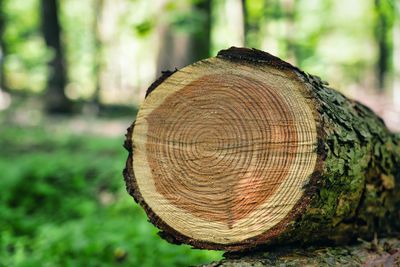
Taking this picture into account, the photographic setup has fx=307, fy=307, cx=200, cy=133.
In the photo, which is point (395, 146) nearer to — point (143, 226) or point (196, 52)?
point (143, 226)

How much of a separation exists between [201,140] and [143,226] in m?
1.96

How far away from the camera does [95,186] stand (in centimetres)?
405

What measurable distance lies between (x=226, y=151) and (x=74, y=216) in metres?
2.88

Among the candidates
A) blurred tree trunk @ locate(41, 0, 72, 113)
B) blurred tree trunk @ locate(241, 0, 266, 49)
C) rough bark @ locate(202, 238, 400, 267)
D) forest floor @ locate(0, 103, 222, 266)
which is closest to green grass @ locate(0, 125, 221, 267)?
forest floor @ locate(0, 103, 222, 266)

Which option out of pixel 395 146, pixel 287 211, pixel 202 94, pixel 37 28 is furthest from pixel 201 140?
pixel 37 28

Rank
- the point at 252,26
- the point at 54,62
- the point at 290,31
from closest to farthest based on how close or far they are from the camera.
Answer: the point at 252,26
the point at 290,31
the point at 54,62

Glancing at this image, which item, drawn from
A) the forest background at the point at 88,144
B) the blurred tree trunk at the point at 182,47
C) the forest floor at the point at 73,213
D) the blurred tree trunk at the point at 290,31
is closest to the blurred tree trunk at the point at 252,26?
the forest background at the point at 88,144

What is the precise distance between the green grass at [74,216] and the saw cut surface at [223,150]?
131 centimetres

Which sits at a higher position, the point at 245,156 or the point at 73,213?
the point at 245,156

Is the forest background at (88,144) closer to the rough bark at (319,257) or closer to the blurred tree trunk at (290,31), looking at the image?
the blurred tree trunk at (290,31)

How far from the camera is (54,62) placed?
845 cm

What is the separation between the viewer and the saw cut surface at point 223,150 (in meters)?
1.10

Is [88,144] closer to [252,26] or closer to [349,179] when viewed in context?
[252,26]

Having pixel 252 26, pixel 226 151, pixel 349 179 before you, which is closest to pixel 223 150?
pixel 226 151
